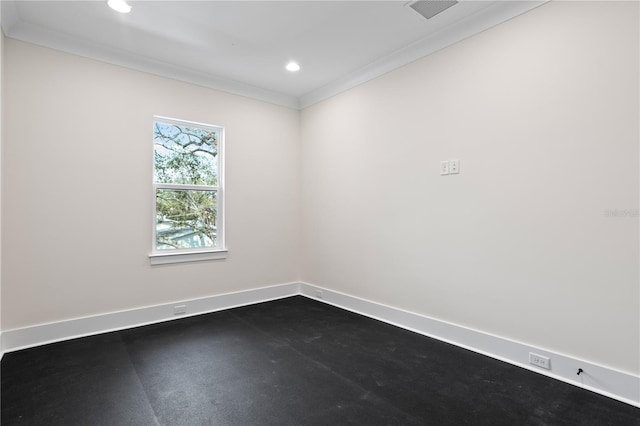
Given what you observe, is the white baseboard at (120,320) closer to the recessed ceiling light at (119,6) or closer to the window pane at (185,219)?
the window pane at (185,219)

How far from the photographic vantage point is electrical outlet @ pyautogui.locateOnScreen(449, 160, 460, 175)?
2.84 metres

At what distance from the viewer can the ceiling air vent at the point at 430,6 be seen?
2.47 m

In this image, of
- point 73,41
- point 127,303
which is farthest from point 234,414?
point 73,41

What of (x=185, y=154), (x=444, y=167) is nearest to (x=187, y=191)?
(x=185, y=154)

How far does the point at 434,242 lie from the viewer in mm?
3021

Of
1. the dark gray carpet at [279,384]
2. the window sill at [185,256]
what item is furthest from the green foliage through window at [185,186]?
the dark gray carpet at [279,384]

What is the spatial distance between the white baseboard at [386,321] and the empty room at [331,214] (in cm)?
2

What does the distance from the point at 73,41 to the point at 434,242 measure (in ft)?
12.5

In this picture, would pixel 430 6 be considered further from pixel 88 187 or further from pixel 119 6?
pixel 88 187

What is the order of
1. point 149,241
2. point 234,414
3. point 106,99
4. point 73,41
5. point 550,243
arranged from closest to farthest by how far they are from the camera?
point 234,414, point 550,243, point 73,41, point 106,99, point 149,241

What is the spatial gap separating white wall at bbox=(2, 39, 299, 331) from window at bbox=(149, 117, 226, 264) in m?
0.11

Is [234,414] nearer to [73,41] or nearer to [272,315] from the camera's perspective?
[272,315]

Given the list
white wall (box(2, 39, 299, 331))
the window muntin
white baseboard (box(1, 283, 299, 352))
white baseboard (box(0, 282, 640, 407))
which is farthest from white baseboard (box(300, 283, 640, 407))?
the window muntin

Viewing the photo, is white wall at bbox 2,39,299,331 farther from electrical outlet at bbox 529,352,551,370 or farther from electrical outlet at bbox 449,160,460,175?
electrical outlet at bbox 529,352,551,370
